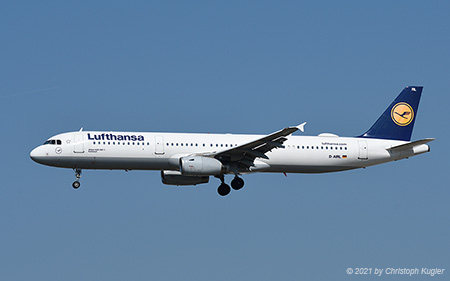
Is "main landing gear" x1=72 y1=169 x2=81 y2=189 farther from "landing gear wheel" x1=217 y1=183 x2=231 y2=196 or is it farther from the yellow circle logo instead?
the yellow circle logo

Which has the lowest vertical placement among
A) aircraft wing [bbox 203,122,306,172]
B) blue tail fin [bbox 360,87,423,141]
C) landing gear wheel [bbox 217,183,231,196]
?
landing gear wheel [bbox 217,183,231,196]

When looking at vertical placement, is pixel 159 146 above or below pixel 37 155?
above

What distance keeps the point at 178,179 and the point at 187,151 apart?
3.27 meters

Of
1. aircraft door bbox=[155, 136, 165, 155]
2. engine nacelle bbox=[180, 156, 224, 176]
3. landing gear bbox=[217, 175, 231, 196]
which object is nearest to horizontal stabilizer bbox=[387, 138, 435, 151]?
landing gear bbox=[217, 175, 231, 196]

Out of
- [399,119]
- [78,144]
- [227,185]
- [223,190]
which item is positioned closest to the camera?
[78,144]

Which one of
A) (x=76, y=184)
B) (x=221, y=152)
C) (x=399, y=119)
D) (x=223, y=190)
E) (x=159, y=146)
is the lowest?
(x=223, y=190)

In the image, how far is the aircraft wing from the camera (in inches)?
1824

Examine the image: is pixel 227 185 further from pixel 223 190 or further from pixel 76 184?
pixel 76 184

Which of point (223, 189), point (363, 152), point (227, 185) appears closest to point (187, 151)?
point (223, 189)

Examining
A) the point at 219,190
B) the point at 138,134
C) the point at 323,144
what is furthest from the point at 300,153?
the point at 138,134

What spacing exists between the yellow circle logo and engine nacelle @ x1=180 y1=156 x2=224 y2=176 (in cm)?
1294

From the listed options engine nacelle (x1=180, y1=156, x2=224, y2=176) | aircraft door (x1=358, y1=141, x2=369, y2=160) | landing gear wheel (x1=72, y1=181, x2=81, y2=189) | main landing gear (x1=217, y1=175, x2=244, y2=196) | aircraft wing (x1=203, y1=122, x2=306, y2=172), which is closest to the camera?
aircraft wing (x1=203, y1=122, x2=306, y2=172)

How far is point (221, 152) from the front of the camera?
4775cm

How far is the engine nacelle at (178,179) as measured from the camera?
2009 inches
